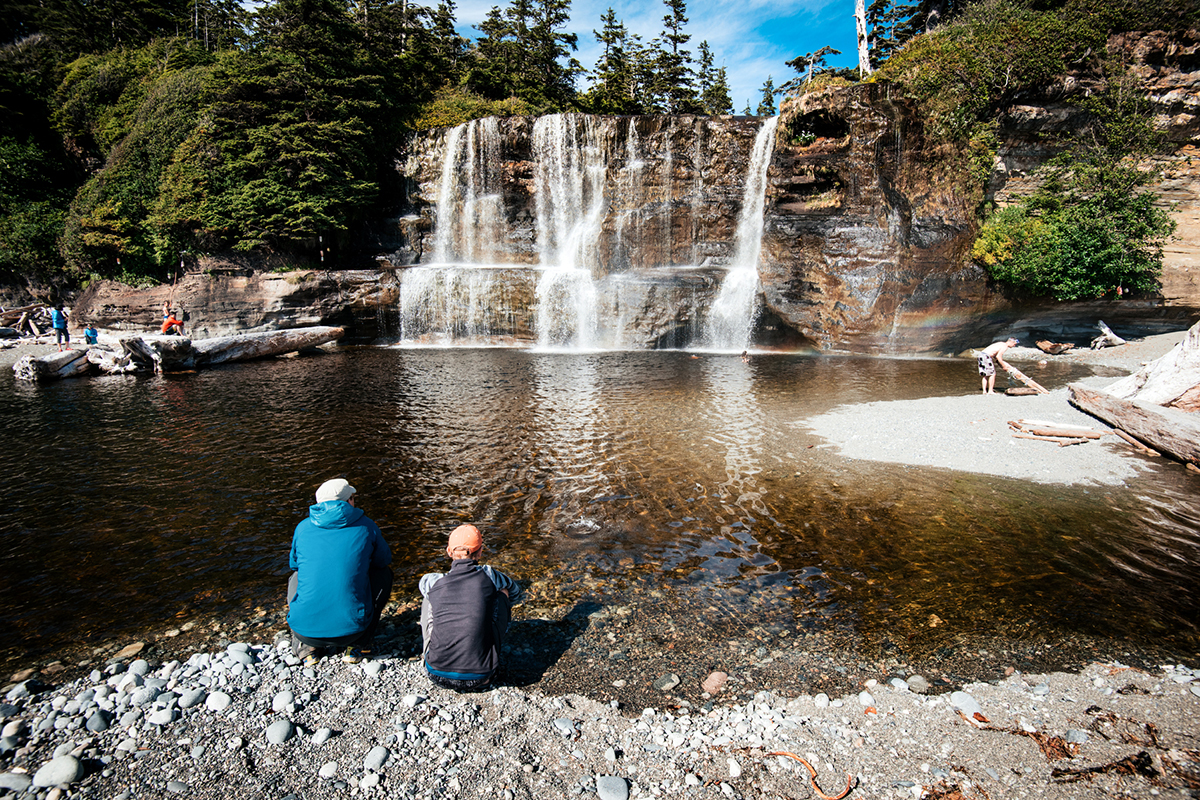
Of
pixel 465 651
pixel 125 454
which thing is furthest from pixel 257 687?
pixel 125 454

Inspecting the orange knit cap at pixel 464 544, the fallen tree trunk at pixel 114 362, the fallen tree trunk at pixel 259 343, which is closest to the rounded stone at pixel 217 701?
the orange knit cap at pixel 464 544

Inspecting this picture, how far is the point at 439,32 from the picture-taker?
52031mm

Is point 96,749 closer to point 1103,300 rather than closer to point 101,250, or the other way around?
point 1103,300

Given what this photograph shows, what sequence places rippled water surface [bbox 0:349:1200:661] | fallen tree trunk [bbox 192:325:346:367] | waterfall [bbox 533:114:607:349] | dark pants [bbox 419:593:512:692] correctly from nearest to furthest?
dark pants [bbox 419:593:512:692] < rippled water surface [bbox 0:349:1200:661] < fallen tree trunk [bbox 192:325:346:367] < waterfall [bbox 533:114:607:349]

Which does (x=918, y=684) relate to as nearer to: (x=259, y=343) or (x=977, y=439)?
(x=977, y=439)

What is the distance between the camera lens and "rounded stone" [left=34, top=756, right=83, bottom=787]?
3.18 m

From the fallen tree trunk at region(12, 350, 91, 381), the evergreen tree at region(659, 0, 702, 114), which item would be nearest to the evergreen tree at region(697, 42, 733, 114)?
the evergreen tree at region(659, 0, 702, 114)

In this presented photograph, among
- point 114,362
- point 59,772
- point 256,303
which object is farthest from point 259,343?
point 59,772

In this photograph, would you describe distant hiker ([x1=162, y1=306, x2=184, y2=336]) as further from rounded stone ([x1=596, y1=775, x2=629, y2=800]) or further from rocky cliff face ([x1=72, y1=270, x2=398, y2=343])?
rounded stone ([x1=596, y1=775, x2=629, y2=800])

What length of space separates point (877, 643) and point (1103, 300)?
26006 millimetres

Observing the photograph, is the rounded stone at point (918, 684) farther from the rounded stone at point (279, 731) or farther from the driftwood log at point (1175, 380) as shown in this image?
the driftwood log at point (1175, 380)

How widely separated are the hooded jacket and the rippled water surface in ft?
5.04

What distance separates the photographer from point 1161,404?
10.8 m

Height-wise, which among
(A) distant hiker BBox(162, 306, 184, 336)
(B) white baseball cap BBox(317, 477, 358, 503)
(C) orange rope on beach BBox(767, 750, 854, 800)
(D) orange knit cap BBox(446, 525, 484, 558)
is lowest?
(C) orange rope on beach BBox(767, 750, 854, 800)
